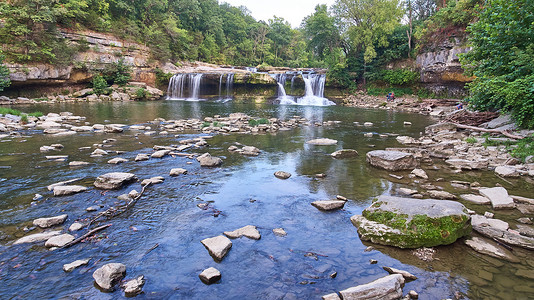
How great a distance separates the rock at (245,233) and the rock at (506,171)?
264 inches

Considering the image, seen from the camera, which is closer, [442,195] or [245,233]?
[245,233]

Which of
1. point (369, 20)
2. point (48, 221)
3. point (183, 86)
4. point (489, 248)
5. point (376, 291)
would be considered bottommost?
point (48, 221)

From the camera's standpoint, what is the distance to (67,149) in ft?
30.2

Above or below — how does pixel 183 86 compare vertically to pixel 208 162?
above

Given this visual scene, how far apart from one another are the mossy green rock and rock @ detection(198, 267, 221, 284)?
2.28 metres

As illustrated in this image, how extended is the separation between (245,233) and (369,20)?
4475 centimetres

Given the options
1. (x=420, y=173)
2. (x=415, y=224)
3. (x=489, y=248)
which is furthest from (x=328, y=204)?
(x=420, y=173)

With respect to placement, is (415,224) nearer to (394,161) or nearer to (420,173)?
(420,173)

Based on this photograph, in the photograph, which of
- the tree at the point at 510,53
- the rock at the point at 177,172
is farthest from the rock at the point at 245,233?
the tree at the point at 510,53

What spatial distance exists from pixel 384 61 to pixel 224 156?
39744mm

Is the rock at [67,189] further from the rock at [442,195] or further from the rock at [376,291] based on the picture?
the rock at [442,195]

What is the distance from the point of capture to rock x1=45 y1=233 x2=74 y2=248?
3711mm

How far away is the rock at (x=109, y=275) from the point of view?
3.01m

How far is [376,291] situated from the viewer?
2.88 meters
